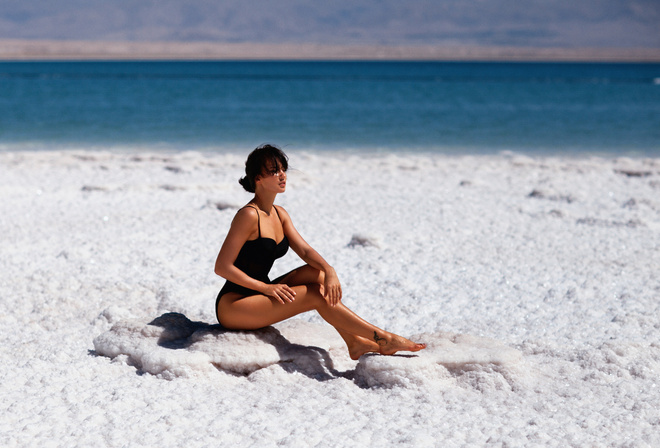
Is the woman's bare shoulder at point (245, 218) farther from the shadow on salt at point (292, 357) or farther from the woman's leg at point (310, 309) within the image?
the shadow on salt at point (292, 357)

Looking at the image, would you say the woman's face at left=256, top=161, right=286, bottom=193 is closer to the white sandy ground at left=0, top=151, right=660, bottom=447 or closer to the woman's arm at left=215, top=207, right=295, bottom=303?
the woman's arm at left=215, top=207, right=295, bottom=303

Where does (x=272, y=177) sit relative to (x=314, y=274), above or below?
above

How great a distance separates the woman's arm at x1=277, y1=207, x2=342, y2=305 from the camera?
3457mm

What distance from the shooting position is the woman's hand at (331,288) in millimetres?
3453

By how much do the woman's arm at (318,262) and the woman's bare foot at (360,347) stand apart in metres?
0.27

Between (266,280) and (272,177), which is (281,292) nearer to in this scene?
(266,280)

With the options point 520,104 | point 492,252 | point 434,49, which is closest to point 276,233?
point 492,252

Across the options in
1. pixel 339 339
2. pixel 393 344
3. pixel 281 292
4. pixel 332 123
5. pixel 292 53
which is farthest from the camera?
pixel 292 53

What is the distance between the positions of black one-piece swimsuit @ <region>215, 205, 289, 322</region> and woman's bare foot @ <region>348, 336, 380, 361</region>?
55 centimetres

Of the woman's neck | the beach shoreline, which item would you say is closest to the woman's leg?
the woman's neck

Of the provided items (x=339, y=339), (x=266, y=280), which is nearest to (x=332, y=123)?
(x=339, y=339)

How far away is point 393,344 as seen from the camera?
356 cm

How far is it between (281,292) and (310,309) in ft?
0.62

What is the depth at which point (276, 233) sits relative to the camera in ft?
11.9
